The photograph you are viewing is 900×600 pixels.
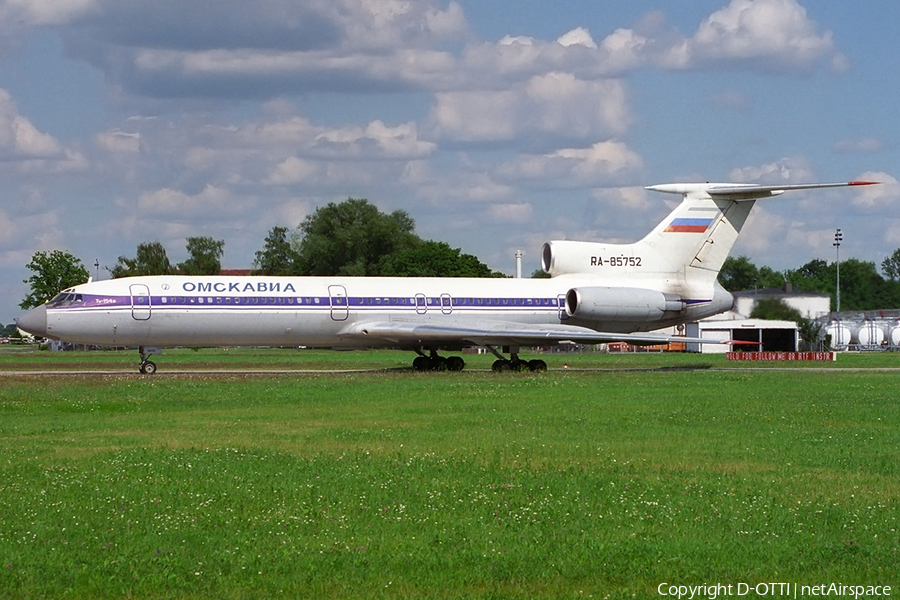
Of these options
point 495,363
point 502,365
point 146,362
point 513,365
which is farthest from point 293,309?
point 513,365

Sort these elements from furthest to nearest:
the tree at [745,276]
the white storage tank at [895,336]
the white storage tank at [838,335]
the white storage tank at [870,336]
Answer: the tree at [745,276]
the white storage tank at [870,336]
the white storage tank at [895,336]
the white storage tank at [838,335]

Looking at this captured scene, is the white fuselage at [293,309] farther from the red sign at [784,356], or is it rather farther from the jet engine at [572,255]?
the red sign at [784,356]

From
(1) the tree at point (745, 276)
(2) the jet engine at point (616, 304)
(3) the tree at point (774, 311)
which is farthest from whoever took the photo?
(1) the tree at point (745, 276)

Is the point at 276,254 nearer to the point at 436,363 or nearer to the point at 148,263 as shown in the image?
the point at 148,263

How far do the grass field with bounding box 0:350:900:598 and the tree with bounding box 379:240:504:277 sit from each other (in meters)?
77.6

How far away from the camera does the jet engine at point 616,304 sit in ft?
126

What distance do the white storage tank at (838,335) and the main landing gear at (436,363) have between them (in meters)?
54.3

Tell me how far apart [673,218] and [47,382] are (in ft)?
74.1

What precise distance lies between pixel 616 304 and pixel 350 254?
71.4 metres

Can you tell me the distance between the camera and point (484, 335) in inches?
1407

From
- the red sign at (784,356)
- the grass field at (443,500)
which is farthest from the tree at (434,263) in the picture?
the grass field at (443,500)

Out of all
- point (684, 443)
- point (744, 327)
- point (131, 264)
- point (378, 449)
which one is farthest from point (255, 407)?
point (131, 264)

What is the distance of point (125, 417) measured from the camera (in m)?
20.3

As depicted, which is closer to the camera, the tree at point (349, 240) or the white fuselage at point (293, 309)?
the white fuselage at point (293, 309)
